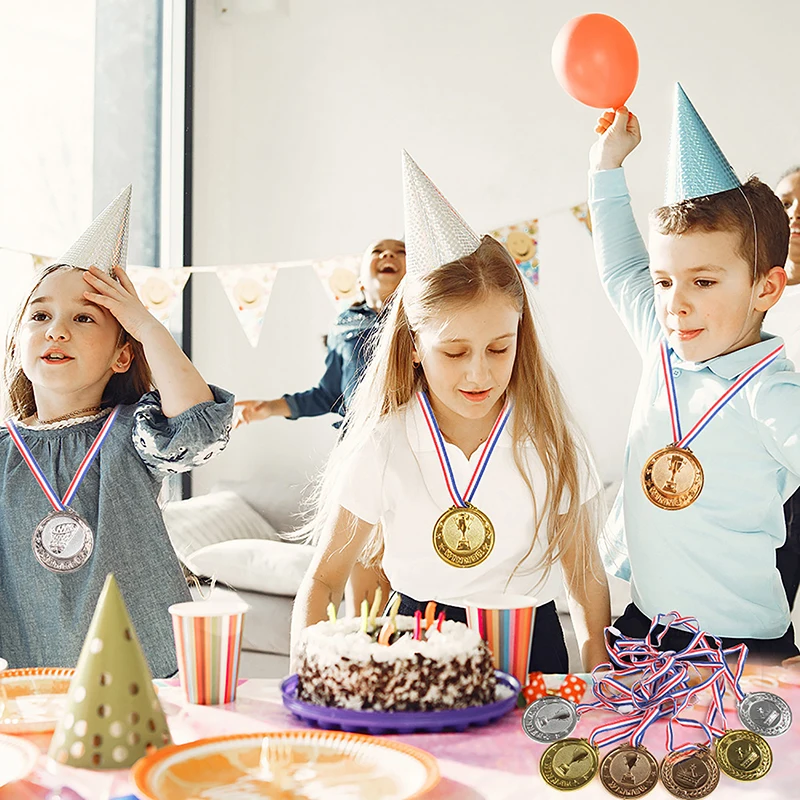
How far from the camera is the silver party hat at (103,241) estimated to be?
1.57 metres

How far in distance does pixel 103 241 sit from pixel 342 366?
202cm

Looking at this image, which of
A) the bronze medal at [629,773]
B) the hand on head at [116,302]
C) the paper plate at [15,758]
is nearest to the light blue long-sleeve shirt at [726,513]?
the bronze medal at [629,773]

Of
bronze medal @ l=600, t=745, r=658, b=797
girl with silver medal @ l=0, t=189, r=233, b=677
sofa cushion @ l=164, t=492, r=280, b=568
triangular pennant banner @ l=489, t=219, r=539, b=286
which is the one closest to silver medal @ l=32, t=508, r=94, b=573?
girl with silver medal @ l=0, t=189, r=233, b=677

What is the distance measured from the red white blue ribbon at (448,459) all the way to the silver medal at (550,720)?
512 mm

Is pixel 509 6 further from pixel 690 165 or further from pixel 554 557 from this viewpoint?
pixel 554 557

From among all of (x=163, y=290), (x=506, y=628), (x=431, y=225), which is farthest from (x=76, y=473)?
(x=163, y=290)

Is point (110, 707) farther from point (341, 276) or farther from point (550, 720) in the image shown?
point (341, 276)

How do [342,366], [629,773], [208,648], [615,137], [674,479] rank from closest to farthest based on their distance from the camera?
[629,773]
[208,648]
[674,479]
[615,137]
[342,366]

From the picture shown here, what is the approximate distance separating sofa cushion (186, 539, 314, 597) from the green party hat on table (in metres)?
2.42

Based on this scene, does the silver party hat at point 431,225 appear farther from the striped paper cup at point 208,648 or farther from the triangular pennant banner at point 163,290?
the triangular pennant banner at point 163,290

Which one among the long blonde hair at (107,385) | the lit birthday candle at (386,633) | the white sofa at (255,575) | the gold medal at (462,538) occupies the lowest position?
the white sofa at (255,575)

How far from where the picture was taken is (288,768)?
86cm

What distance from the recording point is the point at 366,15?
14.0 ft

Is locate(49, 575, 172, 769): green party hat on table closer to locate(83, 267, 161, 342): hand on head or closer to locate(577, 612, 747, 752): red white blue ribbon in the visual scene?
locate(577, 612, 747, 752): red white blue ribbon
